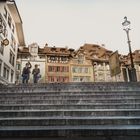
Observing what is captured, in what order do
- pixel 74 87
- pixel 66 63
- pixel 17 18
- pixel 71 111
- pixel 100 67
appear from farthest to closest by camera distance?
pixel 100 67 < pixel 66 63 < pixel 17 18 < pixel 74 87 < pixel 71 111

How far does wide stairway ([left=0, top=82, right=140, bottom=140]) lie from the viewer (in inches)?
239

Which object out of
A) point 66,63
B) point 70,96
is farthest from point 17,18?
point 70,96

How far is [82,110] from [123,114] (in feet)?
5.19

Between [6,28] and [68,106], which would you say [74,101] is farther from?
[6,28]

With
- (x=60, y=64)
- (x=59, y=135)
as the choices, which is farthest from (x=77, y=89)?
(x=60, y=64)

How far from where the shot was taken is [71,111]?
844 centimetres

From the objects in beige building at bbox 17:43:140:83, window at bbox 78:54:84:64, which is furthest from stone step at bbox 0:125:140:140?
window at bbox 78:54:84:64

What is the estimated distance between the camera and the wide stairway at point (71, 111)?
239 inches

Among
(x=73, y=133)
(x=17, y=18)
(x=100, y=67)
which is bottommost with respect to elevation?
(x=73, y=133)

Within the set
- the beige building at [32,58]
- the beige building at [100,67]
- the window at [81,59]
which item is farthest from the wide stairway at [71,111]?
the beige building at [100,67]

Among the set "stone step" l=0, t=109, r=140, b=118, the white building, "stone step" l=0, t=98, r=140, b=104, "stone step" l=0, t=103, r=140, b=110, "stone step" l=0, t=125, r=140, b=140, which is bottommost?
"stone step" l=0, t=125, r=140, b=140

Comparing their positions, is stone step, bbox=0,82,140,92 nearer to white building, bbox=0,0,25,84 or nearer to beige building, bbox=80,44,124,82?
white building, bbox=0,0,25,84

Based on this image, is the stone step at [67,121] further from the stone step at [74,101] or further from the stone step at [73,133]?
the stone step at [74,101]

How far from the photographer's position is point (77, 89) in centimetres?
1199
